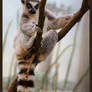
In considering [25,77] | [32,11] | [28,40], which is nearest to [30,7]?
[32,11]

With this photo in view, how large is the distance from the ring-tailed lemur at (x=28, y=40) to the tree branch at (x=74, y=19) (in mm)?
77

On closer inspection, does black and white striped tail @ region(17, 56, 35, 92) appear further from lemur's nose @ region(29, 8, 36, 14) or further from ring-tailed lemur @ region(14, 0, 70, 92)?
lemur's nose @ region(29, 8, 36, 14)

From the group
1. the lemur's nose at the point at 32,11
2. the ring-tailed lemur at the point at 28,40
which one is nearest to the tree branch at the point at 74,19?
the ring-tailed lemur at the point at 28,40

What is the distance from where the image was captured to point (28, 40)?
154 cm

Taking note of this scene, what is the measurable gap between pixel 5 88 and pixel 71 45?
614mm

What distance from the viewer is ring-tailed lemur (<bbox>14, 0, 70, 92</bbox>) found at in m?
1.51

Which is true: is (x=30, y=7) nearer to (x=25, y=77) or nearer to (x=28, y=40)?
(x=28, y=40)

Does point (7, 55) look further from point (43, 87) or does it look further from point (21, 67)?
point (43, 87)

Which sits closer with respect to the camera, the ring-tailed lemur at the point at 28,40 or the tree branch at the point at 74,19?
the ring-tailed lemur at the point at 28,40

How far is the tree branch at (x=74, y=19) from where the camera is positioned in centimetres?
165

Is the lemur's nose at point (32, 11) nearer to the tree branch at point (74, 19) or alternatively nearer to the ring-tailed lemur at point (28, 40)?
the ring-tailed lemur at point (28, 40)

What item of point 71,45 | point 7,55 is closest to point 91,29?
point 71,45

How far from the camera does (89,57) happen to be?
177cm

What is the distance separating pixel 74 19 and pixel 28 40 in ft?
1.38
